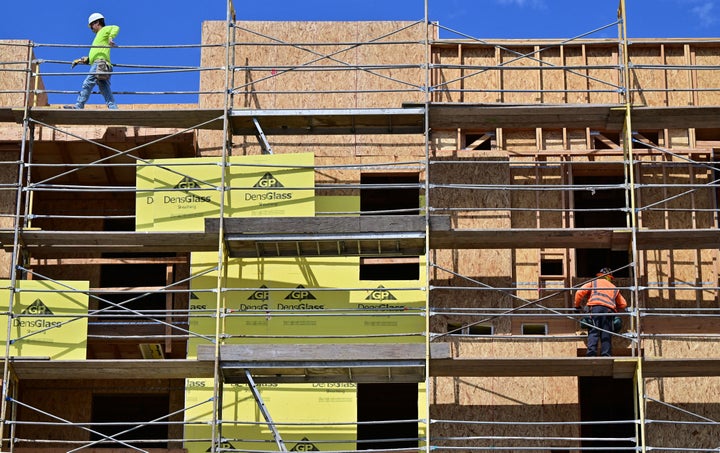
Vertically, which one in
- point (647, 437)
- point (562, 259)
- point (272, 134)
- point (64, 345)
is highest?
point (272, 134)

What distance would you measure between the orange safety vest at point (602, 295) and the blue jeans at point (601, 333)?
3.0 inches

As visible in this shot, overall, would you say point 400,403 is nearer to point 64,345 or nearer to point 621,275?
point 621,275

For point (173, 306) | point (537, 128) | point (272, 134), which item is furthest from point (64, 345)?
point (537, 128)

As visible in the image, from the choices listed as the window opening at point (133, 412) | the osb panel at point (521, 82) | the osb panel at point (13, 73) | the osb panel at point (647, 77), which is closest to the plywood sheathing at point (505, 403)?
the osb panel at point (521, 82)

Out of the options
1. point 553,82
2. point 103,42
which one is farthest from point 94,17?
point 553,82

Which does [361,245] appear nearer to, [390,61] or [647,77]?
[390,61]

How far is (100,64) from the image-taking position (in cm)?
1964

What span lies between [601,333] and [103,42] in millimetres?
8461

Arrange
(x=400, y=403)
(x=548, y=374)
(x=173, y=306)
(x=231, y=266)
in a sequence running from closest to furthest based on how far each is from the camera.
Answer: (x=548, y=374)
(x=231, y=266)
(x=173, y=306)
(x=400, y=403)

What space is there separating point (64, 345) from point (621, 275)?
8.58 metres

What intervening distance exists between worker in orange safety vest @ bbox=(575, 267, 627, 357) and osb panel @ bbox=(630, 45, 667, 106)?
12.5ft

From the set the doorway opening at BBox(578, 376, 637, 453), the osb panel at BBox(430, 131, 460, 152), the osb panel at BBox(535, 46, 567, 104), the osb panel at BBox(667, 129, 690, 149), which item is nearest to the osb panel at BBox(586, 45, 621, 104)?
the osb panel at BBox(535, 46, 567, 104)

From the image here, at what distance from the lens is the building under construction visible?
1791 cm

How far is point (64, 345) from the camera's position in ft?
59.6
